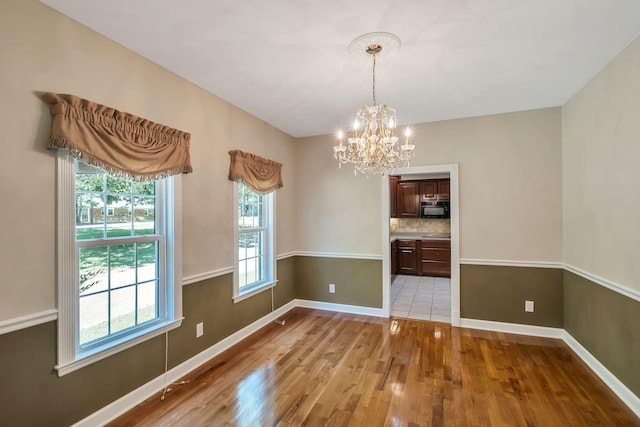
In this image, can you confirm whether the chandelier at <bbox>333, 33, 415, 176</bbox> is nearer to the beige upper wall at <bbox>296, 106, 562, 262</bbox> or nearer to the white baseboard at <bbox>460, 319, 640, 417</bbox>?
the beige upper wall at <bbox>296, 106, 562, 262</bbox>

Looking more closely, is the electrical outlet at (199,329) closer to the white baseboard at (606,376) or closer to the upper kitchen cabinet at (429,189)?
the white baseboard at (606,376)

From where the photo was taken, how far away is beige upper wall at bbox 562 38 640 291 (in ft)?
7.07

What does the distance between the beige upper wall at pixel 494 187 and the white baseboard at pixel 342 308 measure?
0.82 metres

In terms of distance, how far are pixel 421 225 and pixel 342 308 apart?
13.3ft

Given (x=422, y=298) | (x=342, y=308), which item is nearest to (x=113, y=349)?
(x=342, y=308)

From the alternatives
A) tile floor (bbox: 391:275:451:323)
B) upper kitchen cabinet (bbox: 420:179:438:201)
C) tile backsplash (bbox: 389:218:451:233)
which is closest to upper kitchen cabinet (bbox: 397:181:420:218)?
upper kitchen cabinet (bbox: 420:179:438:201)

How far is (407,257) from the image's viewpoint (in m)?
6.91

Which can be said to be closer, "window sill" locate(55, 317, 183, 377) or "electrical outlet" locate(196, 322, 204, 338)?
"window sill" locate(55, 317, 183, 377)

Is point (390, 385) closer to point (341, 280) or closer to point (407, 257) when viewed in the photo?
point (341, 280)

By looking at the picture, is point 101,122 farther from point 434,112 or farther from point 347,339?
point 434,112

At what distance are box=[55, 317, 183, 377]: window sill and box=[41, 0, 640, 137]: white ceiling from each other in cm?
215

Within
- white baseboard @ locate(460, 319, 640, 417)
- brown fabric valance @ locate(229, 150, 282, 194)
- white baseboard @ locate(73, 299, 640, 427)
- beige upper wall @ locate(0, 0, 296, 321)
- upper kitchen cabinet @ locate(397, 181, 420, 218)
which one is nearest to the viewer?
beige upper wall @ locate(0, 0, 296, 321)

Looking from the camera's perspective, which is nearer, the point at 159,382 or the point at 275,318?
the point at 159,382

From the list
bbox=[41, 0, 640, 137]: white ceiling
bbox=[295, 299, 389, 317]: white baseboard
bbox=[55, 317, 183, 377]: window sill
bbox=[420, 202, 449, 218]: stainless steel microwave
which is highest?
bbox=[41, 0, 640, 137]: white ceiling
